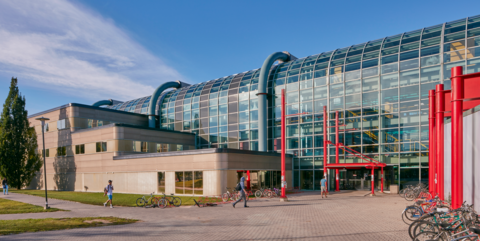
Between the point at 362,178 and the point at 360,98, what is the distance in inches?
336

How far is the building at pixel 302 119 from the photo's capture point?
107 feet

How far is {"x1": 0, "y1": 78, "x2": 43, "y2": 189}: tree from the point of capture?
41062 millimetres

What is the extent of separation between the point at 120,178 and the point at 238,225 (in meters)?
26.5

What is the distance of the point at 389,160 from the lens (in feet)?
112

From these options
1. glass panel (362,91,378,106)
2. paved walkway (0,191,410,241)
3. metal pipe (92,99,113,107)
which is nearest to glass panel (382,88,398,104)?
glass panel (362,91,378,106)

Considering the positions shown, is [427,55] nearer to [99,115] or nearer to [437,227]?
[437,227]

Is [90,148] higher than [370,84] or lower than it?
lower

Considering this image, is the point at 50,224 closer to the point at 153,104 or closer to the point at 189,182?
the point at 189,182

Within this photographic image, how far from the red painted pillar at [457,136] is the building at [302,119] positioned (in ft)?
56.8

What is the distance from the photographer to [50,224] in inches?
600

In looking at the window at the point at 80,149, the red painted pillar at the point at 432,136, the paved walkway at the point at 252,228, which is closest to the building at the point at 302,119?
the window at the point at 80,149

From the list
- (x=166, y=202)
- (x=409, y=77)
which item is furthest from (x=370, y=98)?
(x=166, y=202)

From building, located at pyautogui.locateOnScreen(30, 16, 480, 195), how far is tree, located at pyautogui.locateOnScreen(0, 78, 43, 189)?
333 cm

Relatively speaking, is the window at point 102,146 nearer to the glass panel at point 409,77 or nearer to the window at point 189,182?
the window at point 189,182
